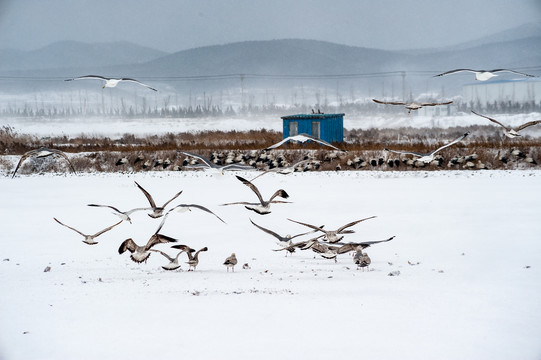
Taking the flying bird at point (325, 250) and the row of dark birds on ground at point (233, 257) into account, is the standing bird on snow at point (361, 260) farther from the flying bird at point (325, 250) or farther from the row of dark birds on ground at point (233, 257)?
the flying bird at point (325, 250)

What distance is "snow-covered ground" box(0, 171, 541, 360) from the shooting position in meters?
9.46

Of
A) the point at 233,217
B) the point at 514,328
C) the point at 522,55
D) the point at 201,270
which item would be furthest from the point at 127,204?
the point at 522,55

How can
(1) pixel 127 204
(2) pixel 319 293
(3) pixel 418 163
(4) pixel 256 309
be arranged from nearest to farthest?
1. (4) pixel 256 309
2. (2) pixel 319 293
3. (1) pixel 127 204
4. (3) pixel 418 163

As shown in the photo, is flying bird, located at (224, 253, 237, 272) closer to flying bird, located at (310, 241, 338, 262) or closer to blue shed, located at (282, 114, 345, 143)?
flying bird, located at (310, 241, 338, 262)

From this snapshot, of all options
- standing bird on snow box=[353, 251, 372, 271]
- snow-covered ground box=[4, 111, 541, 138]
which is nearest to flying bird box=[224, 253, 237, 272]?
standing bird on snow box=[353, 251, 372, 271]

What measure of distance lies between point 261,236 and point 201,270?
164 inches

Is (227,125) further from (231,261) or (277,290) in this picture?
(277,290)

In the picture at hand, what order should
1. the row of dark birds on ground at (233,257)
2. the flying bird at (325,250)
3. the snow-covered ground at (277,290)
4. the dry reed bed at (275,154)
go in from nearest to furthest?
the snow-covered ground at (277,290)
the row of dark birds on ground at (233,257)
the flying bird at (325,250)
the dry reed bed at (275,154)

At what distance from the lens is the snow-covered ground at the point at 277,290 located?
946 centimetres

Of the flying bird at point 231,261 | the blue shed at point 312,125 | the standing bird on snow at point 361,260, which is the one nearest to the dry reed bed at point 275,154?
the blue shed at point 312,125

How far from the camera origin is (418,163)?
2989 centimetres

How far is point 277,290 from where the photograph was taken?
11.4m

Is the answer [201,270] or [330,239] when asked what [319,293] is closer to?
[330,239]

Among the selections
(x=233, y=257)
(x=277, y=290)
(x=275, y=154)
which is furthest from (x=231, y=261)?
(x=275, y=154)
